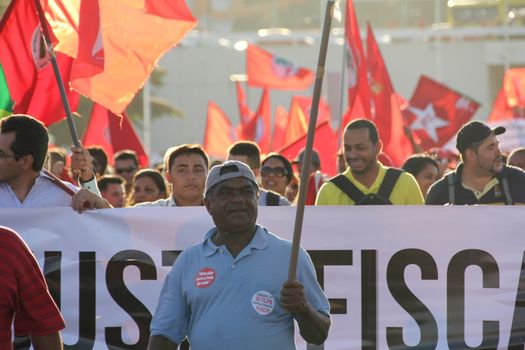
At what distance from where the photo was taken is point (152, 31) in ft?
28.0

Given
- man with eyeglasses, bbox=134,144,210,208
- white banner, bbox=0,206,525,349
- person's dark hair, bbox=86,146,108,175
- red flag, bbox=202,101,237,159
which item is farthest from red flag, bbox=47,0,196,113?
red flag, bbox=202,101,237,159

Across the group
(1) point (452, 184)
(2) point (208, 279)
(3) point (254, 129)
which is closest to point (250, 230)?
(2) point (208, 279)

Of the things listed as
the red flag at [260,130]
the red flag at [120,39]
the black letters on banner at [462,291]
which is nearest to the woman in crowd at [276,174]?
the red flag at [120,39]

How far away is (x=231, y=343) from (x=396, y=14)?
6672 cm

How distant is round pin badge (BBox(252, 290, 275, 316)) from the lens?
4867mm

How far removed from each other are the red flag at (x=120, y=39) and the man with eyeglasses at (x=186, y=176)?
57 centimetres

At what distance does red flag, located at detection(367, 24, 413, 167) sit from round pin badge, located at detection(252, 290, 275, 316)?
9220 millimetres

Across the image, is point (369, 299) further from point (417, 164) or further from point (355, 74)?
point (355, 74)

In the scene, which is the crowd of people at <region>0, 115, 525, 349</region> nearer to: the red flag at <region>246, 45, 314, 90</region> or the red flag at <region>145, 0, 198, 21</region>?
the red flag at <region>145, 0, 198, 21</region>

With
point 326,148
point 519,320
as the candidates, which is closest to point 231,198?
point 519,320

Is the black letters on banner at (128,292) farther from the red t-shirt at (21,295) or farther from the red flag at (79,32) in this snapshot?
the red t-shirt at (21,295)

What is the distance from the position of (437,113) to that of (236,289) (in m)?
15.6

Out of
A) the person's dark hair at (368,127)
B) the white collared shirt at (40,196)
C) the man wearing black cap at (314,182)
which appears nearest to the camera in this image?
the white collared shirt at (40,196)

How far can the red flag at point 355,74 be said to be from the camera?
536 inches
